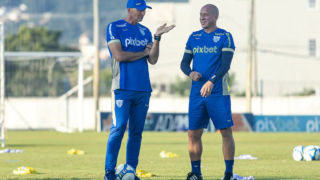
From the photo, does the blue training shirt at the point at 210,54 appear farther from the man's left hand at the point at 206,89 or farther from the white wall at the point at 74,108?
the white wall at the point at 74,108

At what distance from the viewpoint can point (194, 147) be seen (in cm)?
884

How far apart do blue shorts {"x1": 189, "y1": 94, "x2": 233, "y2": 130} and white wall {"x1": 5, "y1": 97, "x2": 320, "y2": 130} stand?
84.7 ft

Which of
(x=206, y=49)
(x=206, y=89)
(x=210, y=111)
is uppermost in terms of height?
(x=206, y=49)

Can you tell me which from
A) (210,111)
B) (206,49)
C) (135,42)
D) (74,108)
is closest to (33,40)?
(74,108)

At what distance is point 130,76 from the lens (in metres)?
8.12

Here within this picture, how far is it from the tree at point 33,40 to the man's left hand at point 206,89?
186 ft

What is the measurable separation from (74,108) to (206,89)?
28.3 meters

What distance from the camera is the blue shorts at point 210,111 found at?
28.4ft

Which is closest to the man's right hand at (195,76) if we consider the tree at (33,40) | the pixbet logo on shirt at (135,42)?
the pixbet logo on shirt at (135,42)

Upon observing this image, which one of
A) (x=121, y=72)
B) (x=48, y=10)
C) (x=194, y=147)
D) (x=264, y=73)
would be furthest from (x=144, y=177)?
(x=48, y=10)

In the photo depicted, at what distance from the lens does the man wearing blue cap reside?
26.5 ft

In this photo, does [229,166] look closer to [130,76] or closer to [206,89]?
[206,89]

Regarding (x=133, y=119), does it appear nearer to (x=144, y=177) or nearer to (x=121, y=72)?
(x=121, y=72)

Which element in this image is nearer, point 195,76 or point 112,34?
point 112,34
